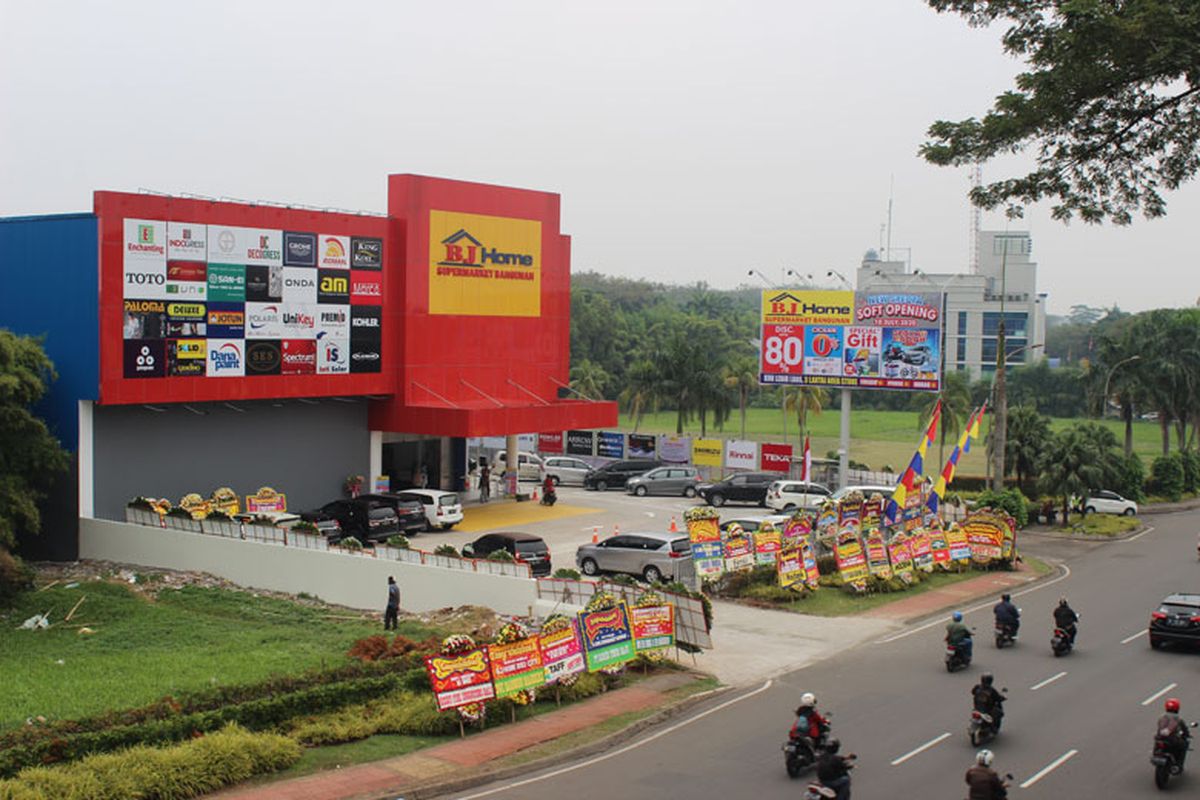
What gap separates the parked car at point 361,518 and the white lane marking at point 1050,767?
23.6 m

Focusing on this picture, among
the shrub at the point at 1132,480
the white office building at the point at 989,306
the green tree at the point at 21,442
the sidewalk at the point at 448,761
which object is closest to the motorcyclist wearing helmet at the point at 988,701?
the sidewalk at the point at 448,761

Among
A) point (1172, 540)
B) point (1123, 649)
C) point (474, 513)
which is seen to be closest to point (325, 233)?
point (474, 513)

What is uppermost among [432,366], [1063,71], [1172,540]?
[1063,71]

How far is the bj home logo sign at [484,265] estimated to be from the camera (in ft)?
148

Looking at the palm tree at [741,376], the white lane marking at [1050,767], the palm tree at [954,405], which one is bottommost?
the white lane marking at [1050,767]

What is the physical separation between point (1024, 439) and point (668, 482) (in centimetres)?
1551

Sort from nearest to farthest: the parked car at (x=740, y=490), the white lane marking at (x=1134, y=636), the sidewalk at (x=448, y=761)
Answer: the sidewalk at (x=448, y=761)
the white lane marking at (x=1134, y=636)
the parked car at (x=740, y=490)

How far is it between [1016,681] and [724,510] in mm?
26386

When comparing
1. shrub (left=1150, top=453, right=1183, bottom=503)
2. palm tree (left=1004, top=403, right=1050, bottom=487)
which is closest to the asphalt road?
palm tree (left=1004, top=403, right=1050, bottom=487)

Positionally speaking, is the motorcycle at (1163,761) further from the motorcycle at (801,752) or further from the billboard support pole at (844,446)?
the billboard support pole at (844,446)

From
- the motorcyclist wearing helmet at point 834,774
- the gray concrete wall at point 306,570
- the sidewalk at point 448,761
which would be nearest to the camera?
the motorcyclist wearing helmet at point 834,774

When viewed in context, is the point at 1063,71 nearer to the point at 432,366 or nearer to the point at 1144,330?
the point at 432,366

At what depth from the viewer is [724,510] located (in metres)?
49.2

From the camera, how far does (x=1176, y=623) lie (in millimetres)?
25391
